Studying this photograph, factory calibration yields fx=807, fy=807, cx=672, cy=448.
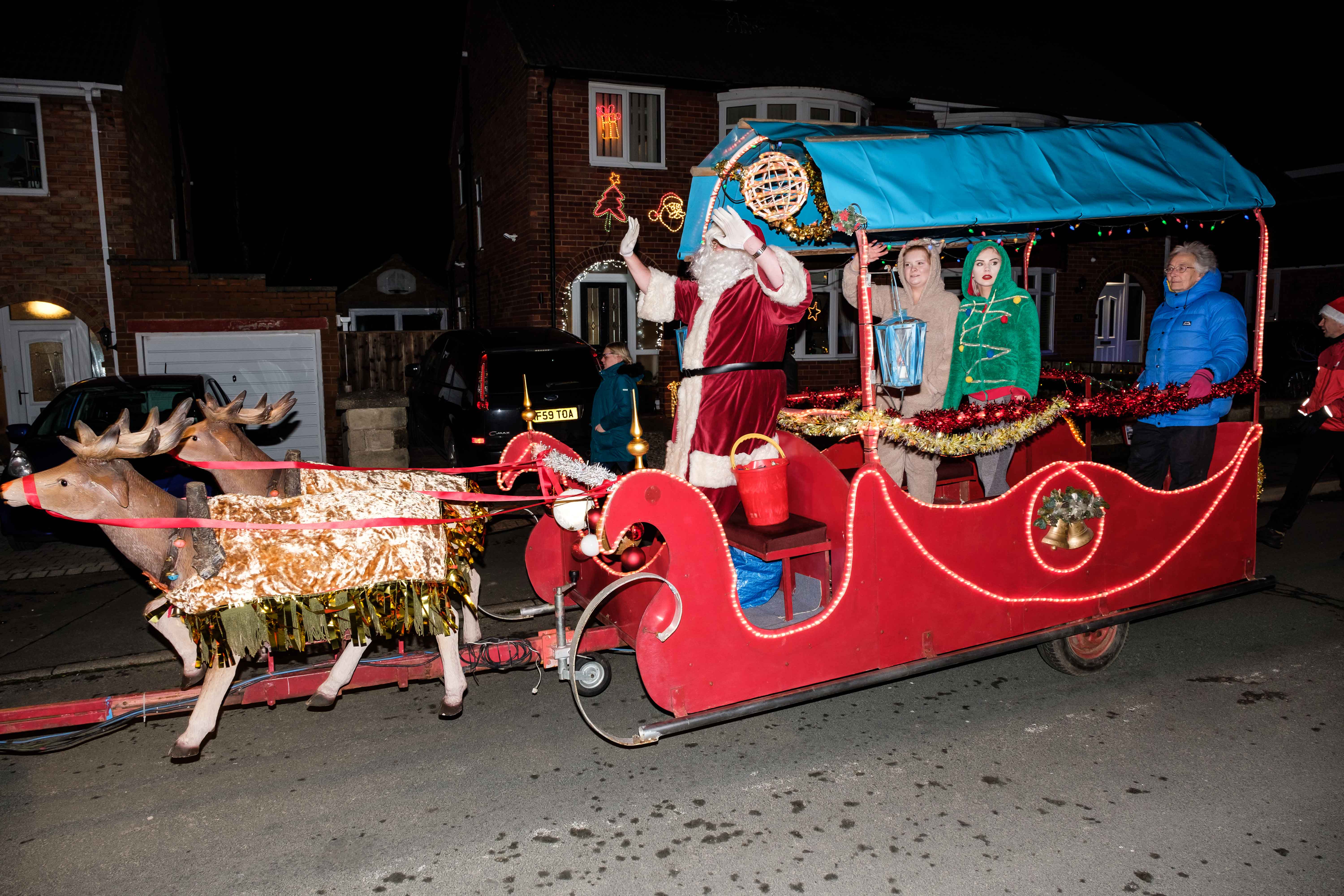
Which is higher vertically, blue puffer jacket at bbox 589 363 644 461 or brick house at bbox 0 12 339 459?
brick house at bbox 0 12 339 459

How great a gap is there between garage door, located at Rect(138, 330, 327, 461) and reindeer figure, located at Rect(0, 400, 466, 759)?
10.6 meters

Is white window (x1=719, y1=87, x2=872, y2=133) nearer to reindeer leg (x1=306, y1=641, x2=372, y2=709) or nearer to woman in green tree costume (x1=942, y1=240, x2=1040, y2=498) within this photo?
woman in green tree costume (x1=942, y1=240, x2=1040, y2=498)

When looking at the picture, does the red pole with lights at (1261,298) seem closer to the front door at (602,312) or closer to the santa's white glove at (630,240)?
the santa's white glove at (630,240)

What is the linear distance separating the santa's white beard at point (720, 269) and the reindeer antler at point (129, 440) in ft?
8.10

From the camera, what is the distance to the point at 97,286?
13.5m

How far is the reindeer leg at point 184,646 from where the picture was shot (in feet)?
13.9

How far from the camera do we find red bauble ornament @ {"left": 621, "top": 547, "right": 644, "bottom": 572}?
12.3 ft

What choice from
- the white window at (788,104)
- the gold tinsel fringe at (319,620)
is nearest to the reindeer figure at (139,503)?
the gold tinsel fringe at (319,620)

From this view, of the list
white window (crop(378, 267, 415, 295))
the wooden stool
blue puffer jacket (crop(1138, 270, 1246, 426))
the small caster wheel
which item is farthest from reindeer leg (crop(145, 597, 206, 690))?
white window (crop(378, 267, 415, 295))

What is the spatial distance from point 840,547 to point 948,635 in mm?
773

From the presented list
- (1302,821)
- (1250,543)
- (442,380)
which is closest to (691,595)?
(1302,821)

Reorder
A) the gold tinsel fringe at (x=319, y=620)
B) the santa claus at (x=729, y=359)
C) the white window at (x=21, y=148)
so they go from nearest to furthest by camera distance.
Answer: the gold tinsel fringe at (x=319, y=620) < the santa claus at (x=729, y=359) < the white window at (x=21, y=148)

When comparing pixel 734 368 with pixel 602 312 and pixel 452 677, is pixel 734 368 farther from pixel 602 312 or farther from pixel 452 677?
pixel 602 312

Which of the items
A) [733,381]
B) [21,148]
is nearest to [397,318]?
[21,148]
